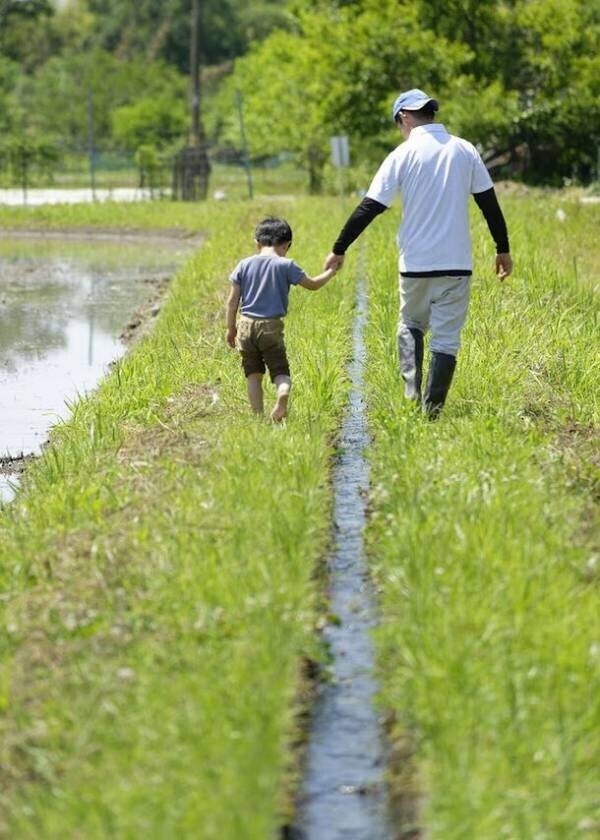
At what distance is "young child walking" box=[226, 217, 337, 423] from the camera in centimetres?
908

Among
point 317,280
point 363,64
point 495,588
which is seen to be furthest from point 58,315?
point 363,64

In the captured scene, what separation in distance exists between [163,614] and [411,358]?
13.0 ft

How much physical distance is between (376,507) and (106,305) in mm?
14253

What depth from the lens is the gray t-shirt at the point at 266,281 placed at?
9.06 meters

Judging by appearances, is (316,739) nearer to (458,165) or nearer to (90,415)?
(458,165)

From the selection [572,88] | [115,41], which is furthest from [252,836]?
[115,41]

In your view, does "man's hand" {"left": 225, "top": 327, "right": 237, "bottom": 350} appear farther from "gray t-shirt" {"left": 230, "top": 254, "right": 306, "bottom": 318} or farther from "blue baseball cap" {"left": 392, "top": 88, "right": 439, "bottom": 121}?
"blue baseball cap" {"left": 392, "top": 88, "right": 439, "bottom": 121}

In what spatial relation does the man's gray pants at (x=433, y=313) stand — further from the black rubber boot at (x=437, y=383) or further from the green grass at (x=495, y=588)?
the green grass at (x=495, y=588)

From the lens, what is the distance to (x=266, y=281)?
9078 mm

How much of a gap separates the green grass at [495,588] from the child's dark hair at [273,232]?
3.51 feet

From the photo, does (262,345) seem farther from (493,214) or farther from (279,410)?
(493,214)

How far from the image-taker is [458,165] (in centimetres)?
906

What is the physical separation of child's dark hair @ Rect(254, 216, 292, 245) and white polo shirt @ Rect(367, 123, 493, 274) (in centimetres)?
49

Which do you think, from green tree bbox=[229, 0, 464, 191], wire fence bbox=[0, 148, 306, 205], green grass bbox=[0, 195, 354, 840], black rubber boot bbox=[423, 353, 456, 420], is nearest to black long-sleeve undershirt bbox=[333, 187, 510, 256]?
black rubber boot bbox=[423, 353, 456, 420]
